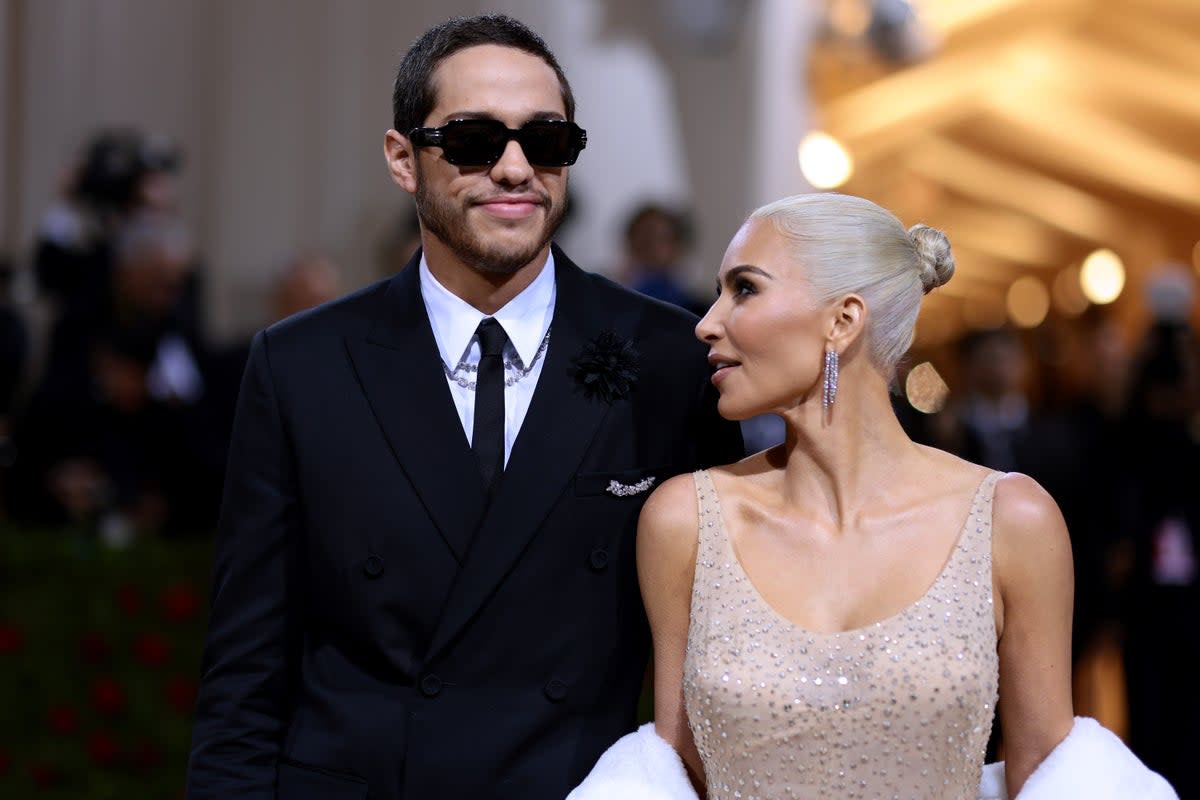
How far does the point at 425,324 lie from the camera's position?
269 centimetres

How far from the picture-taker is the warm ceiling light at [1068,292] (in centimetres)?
1912

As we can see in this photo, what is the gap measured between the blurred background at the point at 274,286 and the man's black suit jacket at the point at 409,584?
65 centimetres

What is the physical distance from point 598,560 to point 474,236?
52 cm

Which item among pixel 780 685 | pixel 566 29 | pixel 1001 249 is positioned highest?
pixel 566 29

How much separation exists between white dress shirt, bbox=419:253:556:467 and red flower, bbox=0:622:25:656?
2687mm

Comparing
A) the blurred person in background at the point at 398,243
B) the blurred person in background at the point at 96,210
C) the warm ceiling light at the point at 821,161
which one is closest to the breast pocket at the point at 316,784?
the blurred person in background at the point at 398,243

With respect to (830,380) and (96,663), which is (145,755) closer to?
(96,663)

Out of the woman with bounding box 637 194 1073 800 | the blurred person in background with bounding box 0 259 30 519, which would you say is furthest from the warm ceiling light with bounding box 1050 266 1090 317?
the woman with bounding box 637 194 1073 800

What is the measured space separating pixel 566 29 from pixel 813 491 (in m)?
4.52

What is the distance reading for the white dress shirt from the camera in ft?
8.67

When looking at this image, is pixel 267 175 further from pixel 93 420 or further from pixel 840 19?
pixel 840 19

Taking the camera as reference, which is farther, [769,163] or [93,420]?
[769,163]

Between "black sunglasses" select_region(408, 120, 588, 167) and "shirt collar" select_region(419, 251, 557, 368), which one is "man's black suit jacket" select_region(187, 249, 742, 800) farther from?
"black sunglasses" select_region(408, 120, 588, 167)

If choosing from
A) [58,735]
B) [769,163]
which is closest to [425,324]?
[58,735]
